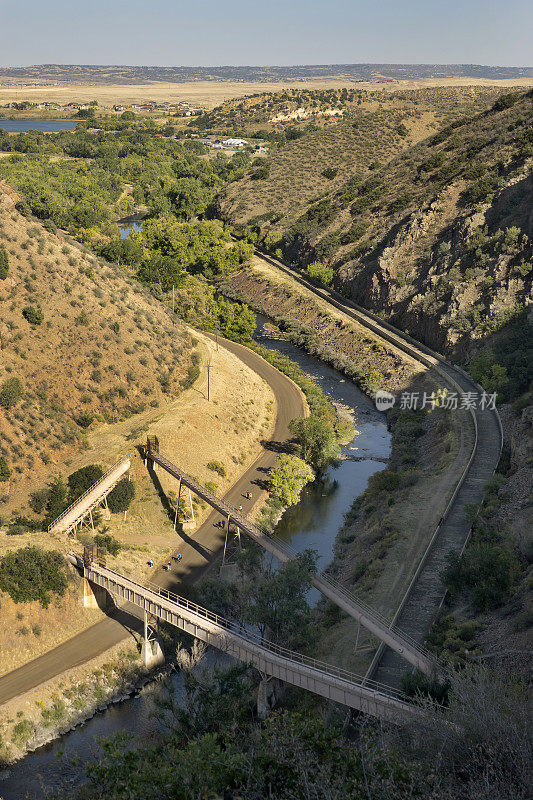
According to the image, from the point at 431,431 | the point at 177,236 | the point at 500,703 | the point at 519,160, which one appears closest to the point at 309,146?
the point at 177,236

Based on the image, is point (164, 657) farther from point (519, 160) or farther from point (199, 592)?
point (519, 160)

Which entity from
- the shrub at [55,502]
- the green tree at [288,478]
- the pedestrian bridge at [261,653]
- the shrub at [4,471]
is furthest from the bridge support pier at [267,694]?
the shrub at [4,471]

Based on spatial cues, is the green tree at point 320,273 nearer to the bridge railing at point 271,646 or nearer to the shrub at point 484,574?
the shrub at point 484,574

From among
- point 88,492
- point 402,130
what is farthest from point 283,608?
point 402,130

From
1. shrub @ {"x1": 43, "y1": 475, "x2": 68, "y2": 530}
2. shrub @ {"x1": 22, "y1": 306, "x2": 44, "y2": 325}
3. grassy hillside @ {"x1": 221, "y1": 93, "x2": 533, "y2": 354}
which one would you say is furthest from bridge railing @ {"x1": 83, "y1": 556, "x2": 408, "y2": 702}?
grassy hillside @ {"x1": 221, "y1": 93, "x2": 533, "y2": 354}

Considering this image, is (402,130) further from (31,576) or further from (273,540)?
(31,576)

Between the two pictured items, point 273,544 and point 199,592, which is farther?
point 273,544
